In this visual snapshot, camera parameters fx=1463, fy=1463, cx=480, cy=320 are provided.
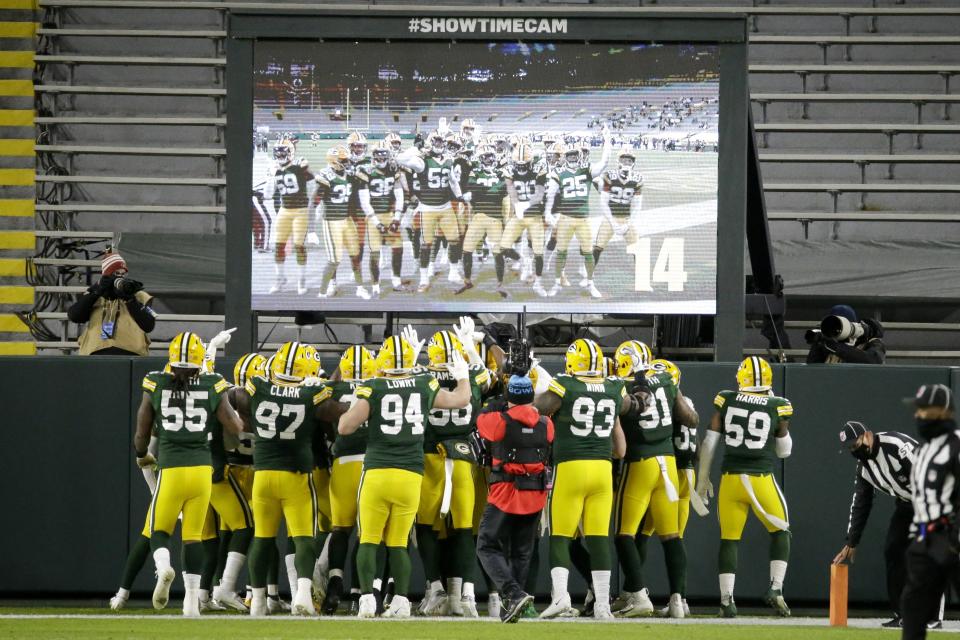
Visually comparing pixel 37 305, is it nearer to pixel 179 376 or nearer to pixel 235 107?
pixel 235 107

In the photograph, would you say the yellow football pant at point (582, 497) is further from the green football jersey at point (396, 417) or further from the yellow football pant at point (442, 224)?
the yellow football pant at point (442, 224)

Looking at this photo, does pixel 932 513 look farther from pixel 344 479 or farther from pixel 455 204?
pixel 455 204

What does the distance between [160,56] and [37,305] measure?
349 cm

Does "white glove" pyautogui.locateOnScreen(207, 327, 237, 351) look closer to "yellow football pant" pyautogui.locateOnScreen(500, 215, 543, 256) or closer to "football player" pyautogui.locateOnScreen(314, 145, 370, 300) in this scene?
"football player" pyautogui.locateOnScreen(314, 145, 370, 300)

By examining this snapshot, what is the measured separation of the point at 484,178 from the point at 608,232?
112cm

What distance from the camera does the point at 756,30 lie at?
17.4 m

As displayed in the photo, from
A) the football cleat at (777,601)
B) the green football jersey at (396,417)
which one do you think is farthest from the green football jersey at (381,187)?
the football cleat at (777,601)

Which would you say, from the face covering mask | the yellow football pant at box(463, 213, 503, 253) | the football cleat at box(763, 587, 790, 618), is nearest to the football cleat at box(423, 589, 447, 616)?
the football cleat at box(763, 587, 790, 618)

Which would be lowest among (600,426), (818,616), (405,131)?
(818,616)

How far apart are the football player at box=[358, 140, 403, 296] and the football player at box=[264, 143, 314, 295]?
0.49 meters

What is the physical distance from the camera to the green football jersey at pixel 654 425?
34.1ft

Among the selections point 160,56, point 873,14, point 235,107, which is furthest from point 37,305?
point 873,14

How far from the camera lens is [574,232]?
12.1 metres

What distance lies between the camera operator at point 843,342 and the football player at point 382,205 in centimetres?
351
